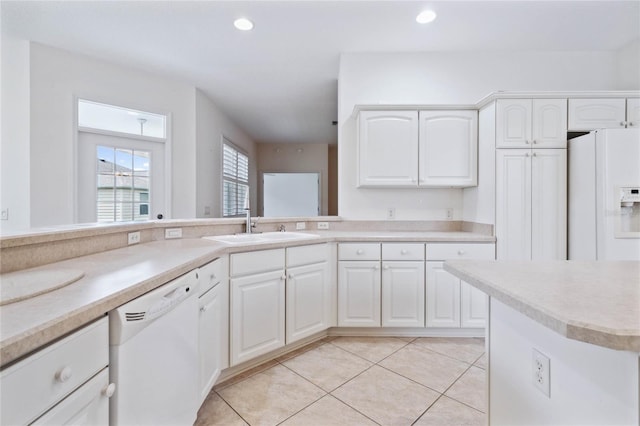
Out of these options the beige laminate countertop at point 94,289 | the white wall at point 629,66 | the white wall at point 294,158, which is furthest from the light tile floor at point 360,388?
the white wall at point 294,158

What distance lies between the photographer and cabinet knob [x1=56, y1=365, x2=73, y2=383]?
61 cm

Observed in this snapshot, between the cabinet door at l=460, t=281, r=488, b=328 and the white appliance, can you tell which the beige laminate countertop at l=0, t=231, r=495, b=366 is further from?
the white appliance

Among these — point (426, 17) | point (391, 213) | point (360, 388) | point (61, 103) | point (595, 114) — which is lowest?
point (360, 388)

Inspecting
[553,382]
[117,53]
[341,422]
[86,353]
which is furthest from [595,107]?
[117,53]

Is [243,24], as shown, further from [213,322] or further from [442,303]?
[442,303]

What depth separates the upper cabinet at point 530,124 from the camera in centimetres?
226

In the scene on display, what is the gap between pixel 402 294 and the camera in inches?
89.5

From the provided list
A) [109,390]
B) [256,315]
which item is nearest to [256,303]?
[256,315]

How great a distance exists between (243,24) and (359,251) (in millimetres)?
2181

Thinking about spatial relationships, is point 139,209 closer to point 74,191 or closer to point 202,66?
point 74,191

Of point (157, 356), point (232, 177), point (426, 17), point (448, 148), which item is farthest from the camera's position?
point (232, 177)

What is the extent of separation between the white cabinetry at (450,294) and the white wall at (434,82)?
2.08 feet

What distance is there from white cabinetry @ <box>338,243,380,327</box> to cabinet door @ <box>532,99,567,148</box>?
163 cm

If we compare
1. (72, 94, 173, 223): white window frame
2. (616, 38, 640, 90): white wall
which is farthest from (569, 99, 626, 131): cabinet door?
(72, 94, 173, 223): white window frame
